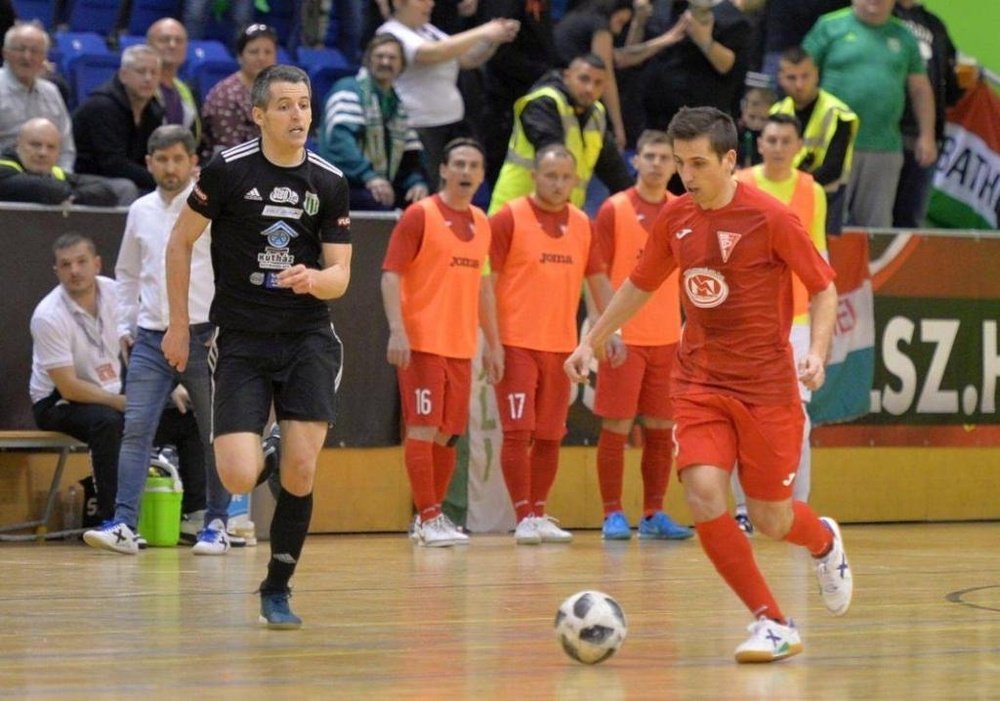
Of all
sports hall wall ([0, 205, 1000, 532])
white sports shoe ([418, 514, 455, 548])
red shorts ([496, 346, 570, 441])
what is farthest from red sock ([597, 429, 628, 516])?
white sports shoe ([418, 514, 455, 548])

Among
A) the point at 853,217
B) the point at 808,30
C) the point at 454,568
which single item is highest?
the point at 808,30

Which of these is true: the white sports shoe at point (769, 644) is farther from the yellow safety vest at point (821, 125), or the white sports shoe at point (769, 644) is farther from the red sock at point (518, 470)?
the yellow safety vest at point (821, 125)

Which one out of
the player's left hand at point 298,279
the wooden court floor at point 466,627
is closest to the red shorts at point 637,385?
the wooden court floor at point 466,627

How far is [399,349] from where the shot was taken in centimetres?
1134

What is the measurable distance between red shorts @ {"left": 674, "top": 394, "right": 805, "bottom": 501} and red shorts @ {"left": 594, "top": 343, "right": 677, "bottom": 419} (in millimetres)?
5201

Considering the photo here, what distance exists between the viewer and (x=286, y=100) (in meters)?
7.16

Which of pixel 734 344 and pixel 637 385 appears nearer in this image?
pixel 734 344

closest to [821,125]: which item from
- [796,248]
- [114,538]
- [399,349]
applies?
[399,349]

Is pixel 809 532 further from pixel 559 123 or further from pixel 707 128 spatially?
pixel 559 123

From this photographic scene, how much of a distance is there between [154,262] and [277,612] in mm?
4227

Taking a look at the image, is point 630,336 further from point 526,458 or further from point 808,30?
point 808,30

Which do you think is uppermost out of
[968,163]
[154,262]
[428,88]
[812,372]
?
[428,88]

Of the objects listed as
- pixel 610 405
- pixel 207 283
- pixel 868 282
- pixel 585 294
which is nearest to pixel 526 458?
pixel 610 405

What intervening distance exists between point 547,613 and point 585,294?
5284 mm
